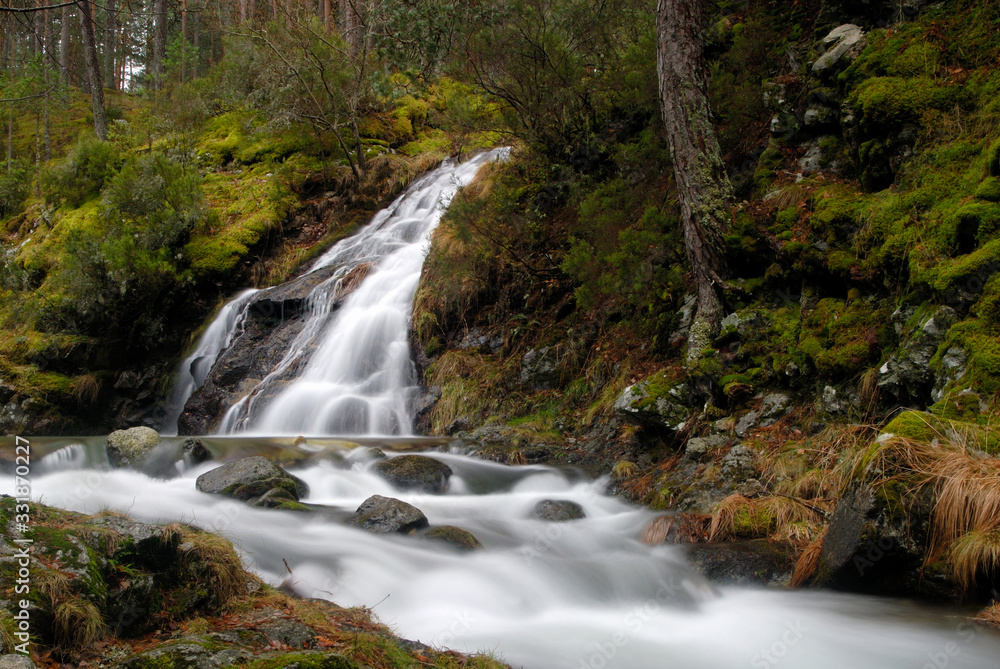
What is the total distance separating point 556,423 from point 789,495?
4.04 m

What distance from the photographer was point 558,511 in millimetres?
6355

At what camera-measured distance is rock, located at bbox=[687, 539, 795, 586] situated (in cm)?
459

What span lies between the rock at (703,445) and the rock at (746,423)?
167 millimetres

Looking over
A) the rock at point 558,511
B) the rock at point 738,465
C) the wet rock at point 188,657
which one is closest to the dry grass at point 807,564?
the rock at point 738,465

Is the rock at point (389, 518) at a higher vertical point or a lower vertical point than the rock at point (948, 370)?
lower

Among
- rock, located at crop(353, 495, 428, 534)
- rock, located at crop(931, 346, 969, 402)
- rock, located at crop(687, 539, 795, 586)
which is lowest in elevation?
rock, located at crop(687, 539, 795, 586)

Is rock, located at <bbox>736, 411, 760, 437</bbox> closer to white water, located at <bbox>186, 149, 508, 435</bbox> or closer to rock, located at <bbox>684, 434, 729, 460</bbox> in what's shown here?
rock, located at <bbox>684, 434, 729, 460</bbox>

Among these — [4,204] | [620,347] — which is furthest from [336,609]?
[4,204]

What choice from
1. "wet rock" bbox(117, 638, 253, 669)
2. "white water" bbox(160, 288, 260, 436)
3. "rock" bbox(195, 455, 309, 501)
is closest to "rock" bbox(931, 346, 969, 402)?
"wet rock" bbox(117, 638, 253, 669)

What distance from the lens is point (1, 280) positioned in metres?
13.6

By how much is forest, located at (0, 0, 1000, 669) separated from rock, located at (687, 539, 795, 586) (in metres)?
0.03

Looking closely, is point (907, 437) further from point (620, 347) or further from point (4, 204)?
point (4, 204)

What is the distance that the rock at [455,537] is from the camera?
5.40 meters

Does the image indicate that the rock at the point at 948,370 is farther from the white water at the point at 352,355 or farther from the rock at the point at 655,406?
the white water at the point at 352,355
